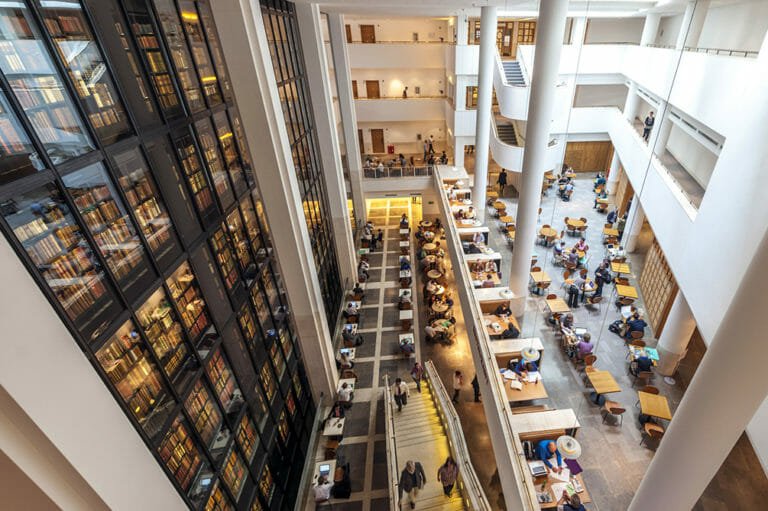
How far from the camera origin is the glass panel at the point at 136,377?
3639 mm

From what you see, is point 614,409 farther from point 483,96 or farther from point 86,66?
point 483,96

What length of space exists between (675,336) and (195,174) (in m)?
11.2

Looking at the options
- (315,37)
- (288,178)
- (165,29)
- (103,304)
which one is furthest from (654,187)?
(103,304)

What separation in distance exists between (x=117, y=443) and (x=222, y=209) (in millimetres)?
3619

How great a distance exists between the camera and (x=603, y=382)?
8.85m

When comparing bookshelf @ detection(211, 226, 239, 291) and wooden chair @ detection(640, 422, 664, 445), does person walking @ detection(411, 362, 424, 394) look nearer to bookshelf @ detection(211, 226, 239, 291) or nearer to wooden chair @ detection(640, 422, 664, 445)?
wooden chair @ detection(640, 422, 664, 445)

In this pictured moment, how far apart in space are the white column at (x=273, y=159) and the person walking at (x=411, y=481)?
10.5 feet

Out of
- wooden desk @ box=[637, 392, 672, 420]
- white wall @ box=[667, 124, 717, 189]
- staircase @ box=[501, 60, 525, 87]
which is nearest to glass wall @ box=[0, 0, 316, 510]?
wooden desk @ box=[637, 392, 672, 420]

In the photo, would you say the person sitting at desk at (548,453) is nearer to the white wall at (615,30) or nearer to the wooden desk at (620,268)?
the wooden desk at (620,268)

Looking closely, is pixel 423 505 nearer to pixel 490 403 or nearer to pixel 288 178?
pixel 490 403

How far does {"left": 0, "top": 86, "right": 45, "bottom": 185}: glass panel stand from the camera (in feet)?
8.94

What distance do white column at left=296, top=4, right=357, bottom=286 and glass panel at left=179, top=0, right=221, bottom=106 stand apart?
18.5 ft

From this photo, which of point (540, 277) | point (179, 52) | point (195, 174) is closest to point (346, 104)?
point (540, 277)

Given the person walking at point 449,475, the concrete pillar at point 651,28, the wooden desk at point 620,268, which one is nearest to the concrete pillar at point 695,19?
the concrete pillar at point 651,28
